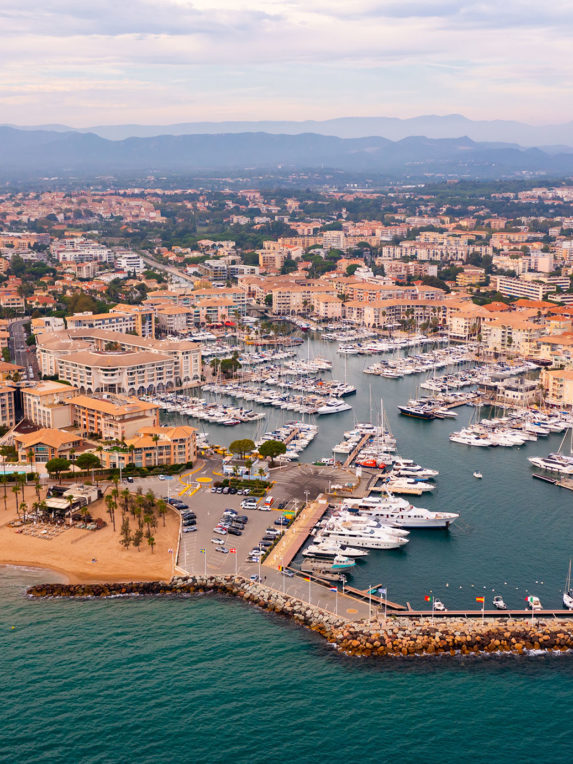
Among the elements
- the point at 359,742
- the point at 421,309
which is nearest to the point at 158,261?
the point at 421,309

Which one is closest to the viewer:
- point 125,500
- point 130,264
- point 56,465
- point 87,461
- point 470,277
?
point 125,500

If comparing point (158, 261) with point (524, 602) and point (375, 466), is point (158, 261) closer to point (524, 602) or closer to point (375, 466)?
point (375, 466)

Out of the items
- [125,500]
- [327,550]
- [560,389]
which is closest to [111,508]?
[125,500]

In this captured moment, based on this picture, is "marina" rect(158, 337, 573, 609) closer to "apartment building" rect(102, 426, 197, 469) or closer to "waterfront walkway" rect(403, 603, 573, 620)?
"waterfront walkway" rect(403, 603, 573, 620)

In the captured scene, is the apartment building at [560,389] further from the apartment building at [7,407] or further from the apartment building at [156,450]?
the apartment building at [7,407]

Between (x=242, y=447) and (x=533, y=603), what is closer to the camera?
(x=533, y=603)

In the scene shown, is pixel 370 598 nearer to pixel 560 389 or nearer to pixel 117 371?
pixel 117 371

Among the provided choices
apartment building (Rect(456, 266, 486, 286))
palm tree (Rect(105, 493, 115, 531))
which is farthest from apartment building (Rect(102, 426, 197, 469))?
apartment building (Rect(456, 266, 486, 286))
